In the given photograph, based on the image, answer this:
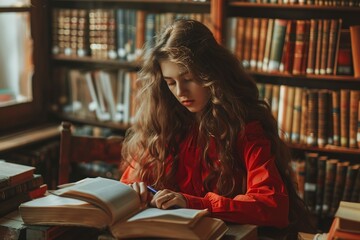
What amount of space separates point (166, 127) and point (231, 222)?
498mm

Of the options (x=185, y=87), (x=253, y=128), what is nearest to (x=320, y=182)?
(x=253, y=128)

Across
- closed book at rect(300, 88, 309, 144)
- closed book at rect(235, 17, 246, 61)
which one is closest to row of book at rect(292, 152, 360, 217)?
closed book at rect(300, 88, 309, 144)

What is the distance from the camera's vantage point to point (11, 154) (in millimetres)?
2754

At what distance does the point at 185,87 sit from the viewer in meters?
1.59

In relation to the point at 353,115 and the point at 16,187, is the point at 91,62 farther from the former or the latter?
the point at 16,187

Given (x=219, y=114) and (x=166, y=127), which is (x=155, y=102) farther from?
(x=219, y=114)

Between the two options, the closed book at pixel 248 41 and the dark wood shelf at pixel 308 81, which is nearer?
the closed book at pixel 248 41

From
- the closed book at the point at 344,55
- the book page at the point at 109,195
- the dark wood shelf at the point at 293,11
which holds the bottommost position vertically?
the book page at the point at 109,195

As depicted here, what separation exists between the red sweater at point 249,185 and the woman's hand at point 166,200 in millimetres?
47

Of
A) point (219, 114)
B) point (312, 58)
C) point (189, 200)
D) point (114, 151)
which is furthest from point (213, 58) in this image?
point (312, 58)

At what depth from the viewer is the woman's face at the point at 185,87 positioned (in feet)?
5.21

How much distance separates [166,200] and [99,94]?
184cm

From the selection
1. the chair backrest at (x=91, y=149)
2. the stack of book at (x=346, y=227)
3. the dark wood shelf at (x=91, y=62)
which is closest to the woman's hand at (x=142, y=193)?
the stack of book at (x=346, y=227)

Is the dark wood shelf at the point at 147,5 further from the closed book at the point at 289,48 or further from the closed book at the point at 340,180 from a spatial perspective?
the closed book at the point at 340,180
